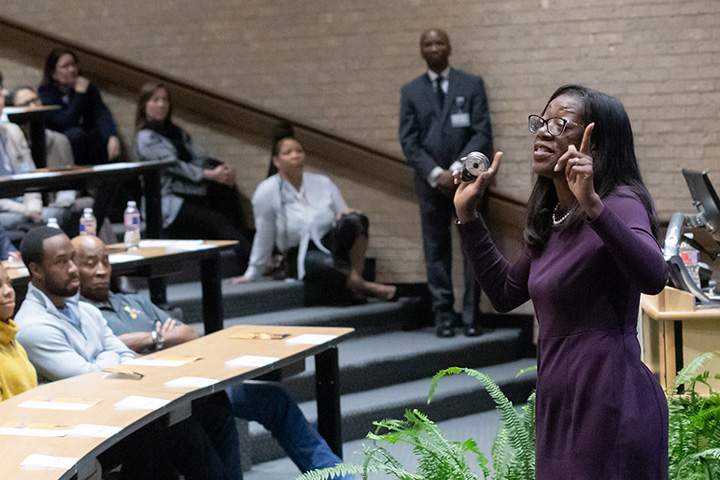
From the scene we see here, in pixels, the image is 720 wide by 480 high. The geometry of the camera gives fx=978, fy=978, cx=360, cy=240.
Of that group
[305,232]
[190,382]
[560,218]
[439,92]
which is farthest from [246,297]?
[560,218]

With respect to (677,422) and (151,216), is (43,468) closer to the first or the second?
(677,422)

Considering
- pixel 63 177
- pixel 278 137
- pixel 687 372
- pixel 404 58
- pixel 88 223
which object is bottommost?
pixel 687 372

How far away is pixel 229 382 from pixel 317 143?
3.98 metres

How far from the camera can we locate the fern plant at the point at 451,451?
9.80 feet

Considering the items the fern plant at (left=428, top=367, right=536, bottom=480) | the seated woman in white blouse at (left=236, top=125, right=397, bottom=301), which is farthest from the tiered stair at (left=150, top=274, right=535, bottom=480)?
the fern plant at (left=428, top=367, right=536, bottom=480)

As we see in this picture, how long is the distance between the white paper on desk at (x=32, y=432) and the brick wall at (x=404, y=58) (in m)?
3.47

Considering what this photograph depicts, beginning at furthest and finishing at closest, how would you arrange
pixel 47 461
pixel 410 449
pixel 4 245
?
pixel 4 245 → pixel 410 449 → pixel 47 461

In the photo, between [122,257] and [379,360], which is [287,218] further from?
[122,257]

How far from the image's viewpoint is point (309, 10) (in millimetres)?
7141

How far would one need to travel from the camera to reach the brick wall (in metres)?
6.14

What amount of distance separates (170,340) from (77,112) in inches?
120

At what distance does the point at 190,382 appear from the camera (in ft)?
10.8

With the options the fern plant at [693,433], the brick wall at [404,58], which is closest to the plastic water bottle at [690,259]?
the fern plant at [693,433]

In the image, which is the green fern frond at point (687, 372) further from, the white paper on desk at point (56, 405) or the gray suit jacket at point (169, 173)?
the gray suit jacket at point (169, 173)
